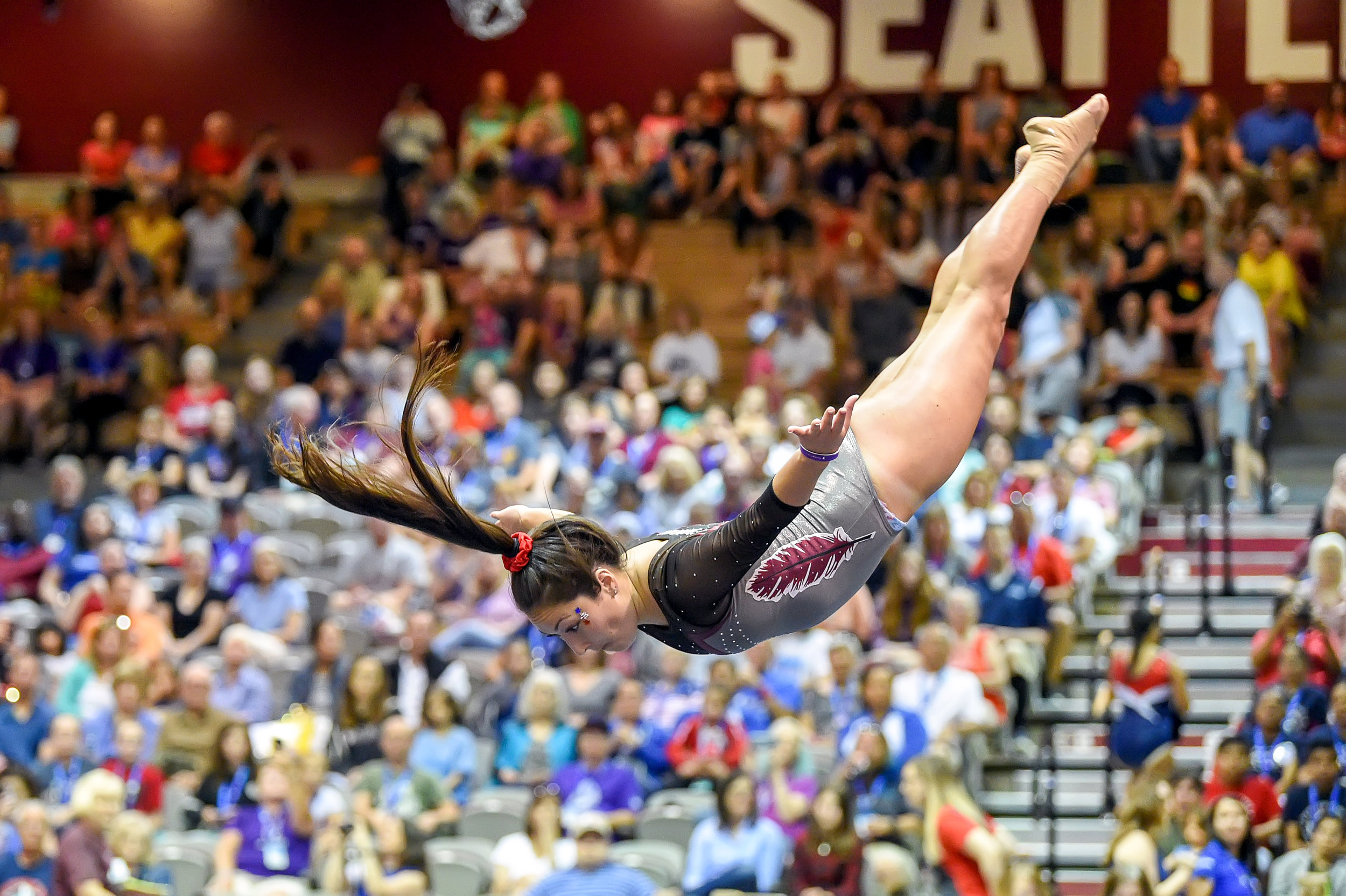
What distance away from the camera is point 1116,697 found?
Answer: 336 inches

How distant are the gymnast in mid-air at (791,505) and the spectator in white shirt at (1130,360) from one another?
634 centimetres

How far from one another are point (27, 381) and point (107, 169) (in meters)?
2.74

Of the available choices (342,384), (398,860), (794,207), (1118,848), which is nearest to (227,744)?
(398,860)

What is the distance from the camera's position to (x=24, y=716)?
9.16 metres

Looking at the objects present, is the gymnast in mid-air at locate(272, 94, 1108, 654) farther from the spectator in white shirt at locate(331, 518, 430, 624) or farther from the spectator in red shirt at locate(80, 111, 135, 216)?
the spectator in red shirt at locate(80, 111, 135, 216)

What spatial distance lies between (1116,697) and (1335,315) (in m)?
4.56

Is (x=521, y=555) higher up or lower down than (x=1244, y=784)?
higher up

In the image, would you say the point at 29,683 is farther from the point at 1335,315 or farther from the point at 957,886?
the point at 1335,315

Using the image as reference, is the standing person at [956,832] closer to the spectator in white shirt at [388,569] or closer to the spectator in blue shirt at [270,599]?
the spectator in white shirt at [388,569]

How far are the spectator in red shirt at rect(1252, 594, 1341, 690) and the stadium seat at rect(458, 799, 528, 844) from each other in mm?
3339

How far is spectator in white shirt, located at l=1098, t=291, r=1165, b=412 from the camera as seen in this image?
11.1 m

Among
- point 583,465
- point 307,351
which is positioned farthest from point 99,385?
point 583,465

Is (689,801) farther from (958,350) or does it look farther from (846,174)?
(846,174)

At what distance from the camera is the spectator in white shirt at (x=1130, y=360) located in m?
11.1
